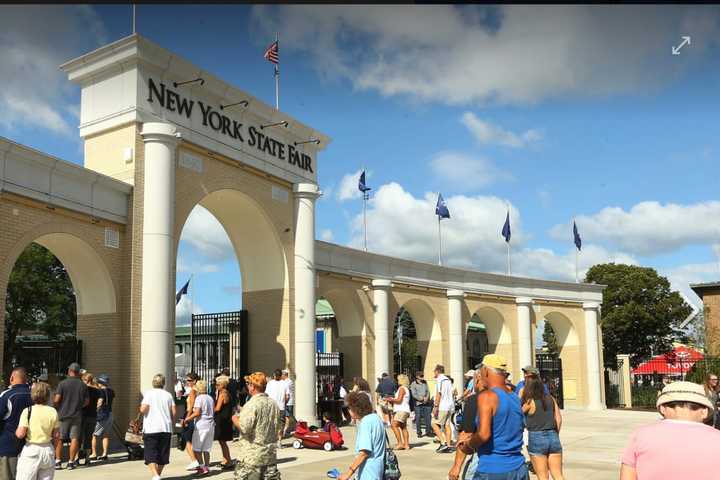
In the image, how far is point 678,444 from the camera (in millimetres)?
3818

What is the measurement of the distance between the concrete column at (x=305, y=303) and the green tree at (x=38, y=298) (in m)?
20.7

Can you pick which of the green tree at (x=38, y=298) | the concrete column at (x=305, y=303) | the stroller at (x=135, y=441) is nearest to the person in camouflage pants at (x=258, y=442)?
the stroller at (x=135, y=441)

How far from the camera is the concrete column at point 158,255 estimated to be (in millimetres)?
14383

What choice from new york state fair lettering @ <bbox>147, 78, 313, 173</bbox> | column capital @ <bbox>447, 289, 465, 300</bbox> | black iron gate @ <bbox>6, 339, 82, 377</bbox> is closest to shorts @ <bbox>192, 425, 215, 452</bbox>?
black iron gate @ <bbox>6, 339, 82, 377</bbox>

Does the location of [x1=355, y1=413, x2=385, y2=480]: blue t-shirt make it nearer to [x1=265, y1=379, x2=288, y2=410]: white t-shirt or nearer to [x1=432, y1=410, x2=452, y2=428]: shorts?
[x1=265, y1=379, x2=288, y2=410]: white t-shirt

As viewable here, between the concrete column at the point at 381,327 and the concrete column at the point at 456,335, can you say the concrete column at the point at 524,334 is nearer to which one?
the concrete column at the point at 456,335

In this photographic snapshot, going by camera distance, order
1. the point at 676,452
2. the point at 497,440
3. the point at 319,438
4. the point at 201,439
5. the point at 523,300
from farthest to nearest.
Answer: the point at 523,300
the point at 319,438
the point at 201,439
the point at 497,440
the point at 676,452

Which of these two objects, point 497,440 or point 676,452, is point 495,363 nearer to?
point 497,440

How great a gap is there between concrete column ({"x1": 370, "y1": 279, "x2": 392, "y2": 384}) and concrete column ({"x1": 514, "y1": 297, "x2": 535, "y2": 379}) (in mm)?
7762

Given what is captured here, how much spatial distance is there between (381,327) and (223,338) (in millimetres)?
6514

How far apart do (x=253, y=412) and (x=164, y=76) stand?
9.94 m

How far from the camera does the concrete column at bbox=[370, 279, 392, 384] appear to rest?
24141 millimetres

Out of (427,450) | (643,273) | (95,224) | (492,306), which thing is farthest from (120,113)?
(643,273)

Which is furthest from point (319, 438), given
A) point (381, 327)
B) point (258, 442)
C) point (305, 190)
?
point (381, 327)
